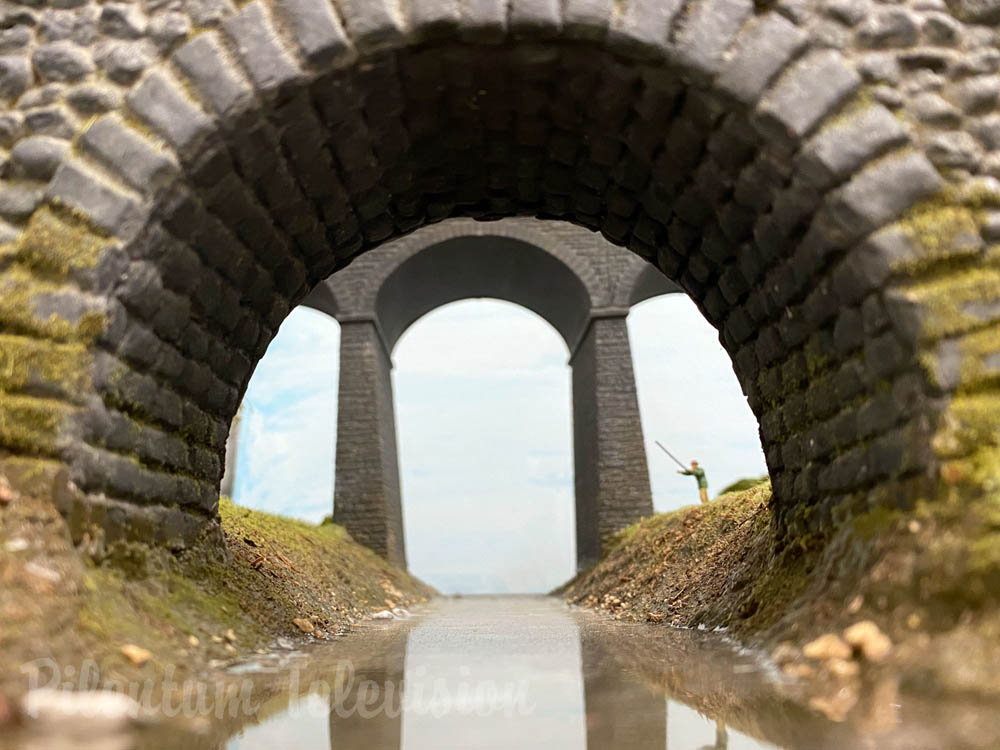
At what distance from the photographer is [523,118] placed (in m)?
3.89

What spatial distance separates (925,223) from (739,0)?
1186 millimetres

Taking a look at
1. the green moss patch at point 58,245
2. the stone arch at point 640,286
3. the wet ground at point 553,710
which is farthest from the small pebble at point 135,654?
the stone arch at point 640,286

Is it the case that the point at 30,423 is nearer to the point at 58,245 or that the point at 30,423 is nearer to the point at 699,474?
the point at 58,245

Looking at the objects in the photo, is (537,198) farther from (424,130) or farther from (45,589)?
(45,589)

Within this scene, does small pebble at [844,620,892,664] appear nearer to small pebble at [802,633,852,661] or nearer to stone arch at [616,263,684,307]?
small pebble at [802,633,852,661]

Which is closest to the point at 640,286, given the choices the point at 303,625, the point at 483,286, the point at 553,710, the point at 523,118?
the point at 483,286

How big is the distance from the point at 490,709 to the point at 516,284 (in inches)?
517

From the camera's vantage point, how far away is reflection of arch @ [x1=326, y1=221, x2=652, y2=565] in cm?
1297

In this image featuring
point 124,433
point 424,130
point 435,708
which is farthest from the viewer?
point 424,130

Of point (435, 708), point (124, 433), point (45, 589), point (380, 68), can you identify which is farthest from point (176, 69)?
point (435, 708)

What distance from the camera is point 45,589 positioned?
2639 millimetres

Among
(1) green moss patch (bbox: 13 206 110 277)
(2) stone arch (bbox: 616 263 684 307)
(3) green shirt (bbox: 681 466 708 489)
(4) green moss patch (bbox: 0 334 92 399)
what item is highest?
(2) stone arch (bbox: 616 263 684 307)

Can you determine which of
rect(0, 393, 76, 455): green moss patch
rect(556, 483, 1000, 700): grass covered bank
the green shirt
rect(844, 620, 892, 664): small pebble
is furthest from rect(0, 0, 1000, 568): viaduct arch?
the green shirt

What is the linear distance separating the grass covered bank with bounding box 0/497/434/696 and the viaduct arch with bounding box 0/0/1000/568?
0.57ft
